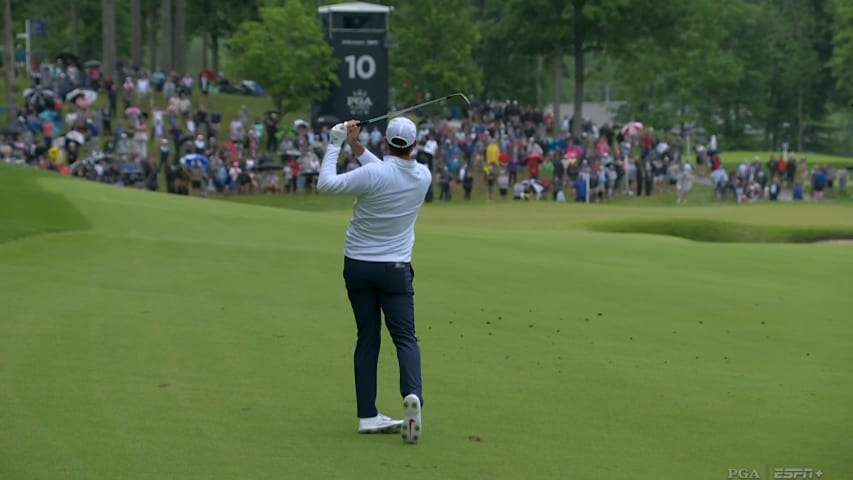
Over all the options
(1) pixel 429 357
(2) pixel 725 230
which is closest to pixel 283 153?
(2) pixel 725 230

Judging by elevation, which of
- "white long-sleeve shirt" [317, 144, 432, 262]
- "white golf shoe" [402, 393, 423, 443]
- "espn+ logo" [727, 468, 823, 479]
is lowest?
"espn+ logo" [727, 468, 823, 479]

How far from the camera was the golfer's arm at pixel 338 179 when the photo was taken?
27.8 feet

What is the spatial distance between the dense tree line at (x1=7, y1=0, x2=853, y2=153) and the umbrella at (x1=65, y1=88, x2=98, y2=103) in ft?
21.5

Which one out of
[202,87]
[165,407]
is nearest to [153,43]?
[202,87]

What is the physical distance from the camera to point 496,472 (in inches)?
312

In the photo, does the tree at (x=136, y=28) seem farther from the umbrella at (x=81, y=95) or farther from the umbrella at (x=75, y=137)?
the umbrella at (x=75, y=137)

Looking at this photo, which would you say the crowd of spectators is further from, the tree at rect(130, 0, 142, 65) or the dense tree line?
the dense tree line

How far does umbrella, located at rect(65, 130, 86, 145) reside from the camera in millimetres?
42750

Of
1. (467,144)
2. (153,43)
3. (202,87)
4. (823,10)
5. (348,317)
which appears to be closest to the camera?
(348,317)

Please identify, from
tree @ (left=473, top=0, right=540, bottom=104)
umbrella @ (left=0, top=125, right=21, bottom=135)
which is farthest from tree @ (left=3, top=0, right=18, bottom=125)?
tree @ (left=473, top=0, right=540, bottom=104)

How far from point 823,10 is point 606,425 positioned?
80099 millimetres

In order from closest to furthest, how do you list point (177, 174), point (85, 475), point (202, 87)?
point (85, 475), point (177, 174), point (202, 87)

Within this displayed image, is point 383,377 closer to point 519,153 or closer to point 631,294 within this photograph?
point 631,294

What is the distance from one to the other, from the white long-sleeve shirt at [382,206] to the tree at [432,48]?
5243 cm
